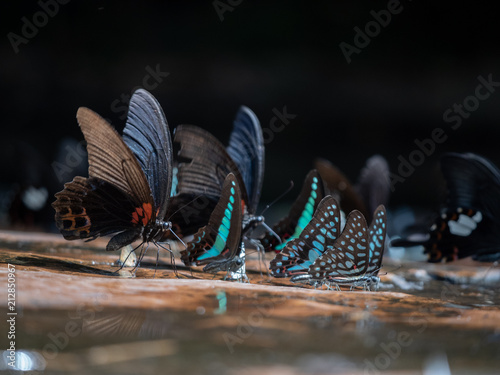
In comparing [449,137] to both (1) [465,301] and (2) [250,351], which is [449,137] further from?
(2) [250,351]

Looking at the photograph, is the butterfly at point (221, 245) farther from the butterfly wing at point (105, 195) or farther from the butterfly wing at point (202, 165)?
the butterfly wing at point (202, 165)

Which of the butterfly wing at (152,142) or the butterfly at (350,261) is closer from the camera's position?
the butterfly at (350,261)

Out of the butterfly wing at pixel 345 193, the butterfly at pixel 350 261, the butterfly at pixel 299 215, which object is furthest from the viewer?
the butterfly wing at pixel 345 193

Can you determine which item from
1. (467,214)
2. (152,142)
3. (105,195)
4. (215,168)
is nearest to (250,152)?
(215,168)

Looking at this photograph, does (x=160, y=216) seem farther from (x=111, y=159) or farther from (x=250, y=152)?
(x=250, y=152)

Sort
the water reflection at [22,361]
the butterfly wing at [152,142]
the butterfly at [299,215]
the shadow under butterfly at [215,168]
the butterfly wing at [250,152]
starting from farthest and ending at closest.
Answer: the butterfly wing at [250,152] → the shadow under butterfly at [215,168] → the butterfly at [299,215] → the butterfly wing at [152,142] → the water reflection at [22,361]

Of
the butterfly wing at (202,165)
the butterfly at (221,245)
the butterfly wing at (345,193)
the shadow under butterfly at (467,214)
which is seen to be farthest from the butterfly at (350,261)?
the butterfly wing at (345,193)

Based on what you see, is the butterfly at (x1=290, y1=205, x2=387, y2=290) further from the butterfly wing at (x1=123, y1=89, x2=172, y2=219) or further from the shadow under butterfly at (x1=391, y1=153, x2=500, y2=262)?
the shadow under butterfly at (x1=391, y1=153, x2=500, y2=262)

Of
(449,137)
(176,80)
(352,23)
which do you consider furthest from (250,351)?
(449,137)
